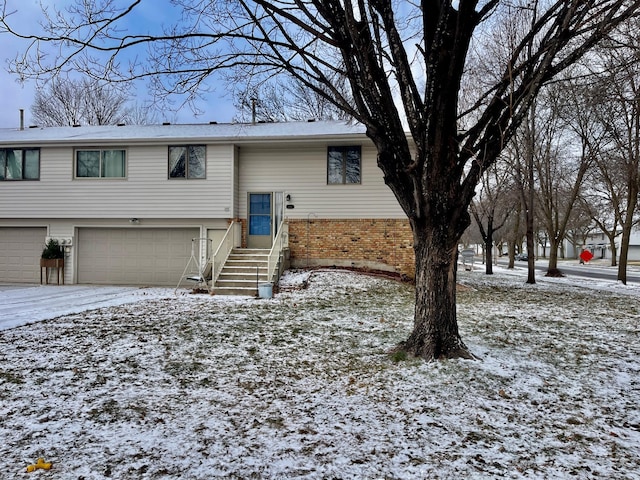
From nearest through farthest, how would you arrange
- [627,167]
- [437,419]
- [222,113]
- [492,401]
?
[437,419], [492,401], [627,167], [222,113]

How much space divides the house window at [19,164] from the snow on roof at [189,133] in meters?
0.34

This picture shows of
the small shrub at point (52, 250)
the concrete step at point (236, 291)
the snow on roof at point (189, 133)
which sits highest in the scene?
the snow on roof at point (189, 133)

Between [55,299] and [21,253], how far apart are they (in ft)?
18.7

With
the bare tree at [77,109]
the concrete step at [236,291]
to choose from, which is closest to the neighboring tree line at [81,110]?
the bare tree at [77,109]

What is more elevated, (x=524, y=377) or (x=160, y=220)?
(x=160, y=220)

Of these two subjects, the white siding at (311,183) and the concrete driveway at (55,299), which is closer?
the concrete driveway at (55,299)

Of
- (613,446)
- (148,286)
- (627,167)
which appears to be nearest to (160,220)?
(148,286)

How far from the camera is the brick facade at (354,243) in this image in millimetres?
12656

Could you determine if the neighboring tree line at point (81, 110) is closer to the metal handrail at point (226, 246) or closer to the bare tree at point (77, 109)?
the bare tree at point (77, 109)

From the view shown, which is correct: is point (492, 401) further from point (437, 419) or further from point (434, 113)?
point (434, 113)

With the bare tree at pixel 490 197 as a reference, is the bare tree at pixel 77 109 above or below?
above

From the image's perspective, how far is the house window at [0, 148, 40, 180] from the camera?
13.4 meters

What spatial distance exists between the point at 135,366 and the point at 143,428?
165cm

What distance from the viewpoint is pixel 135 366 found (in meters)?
4.61
